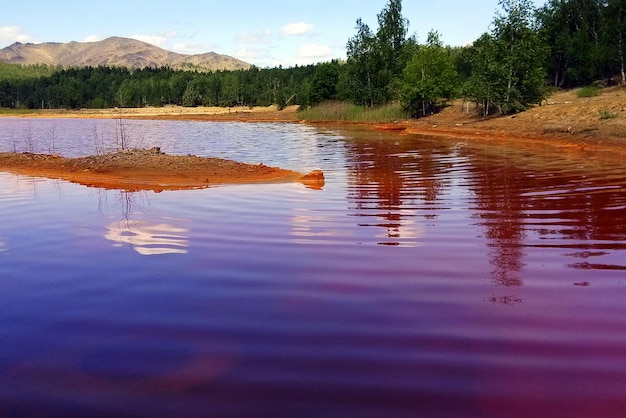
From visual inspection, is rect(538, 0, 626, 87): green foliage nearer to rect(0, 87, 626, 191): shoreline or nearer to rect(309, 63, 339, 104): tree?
rect(0, 87, 626, 191): shoreline

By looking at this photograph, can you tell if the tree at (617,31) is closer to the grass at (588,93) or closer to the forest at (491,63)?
the forest at (491,63)

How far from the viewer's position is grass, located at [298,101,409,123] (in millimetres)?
47406

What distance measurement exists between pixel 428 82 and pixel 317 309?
41.1 metres

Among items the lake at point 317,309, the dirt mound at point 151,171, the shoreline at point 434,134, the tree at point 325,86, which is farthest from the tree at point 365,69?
the lake at point 317,309

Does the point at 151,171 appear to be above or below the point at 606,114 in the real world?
below

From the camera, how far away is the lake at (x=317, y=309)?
10.4 feet

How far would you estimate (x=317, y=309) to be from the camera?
4520 mm

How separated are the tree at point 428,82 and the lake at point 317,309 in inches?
1379

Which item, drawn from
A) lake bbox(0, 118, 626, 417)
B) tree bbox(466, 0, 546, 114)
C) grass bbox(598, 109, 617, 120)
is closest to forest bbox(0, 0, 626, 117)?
tree bbox(466, 0, 546, 114)

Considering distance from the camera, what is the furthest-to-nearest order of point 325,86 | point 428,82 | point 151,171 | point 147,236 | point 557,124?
point 325,86
point 428,82
point 557,124
point 151,171
point 147,236

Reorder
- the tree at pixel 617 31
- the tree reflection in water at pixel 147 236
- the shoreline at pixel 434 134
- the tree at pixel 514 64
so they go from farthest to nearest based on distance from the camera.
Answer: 1. the tree at pixel 617 31
2. the tree at pixel 514 64
3. the shoreline at pixel 434 134
4. the tree reflection in water at pixel 147 236

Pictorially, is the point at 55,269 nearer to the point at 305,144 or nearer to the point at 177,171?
the point at 177,171

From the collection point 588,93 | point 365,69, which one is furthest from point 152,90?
point 588,93

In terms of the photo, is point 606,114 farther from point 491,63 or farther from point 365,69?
point 365,69
